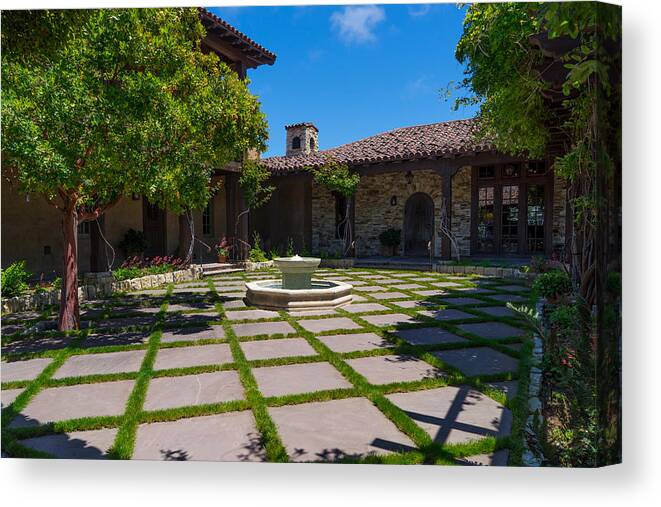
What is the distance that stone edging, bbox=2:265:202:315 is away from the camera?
639cm

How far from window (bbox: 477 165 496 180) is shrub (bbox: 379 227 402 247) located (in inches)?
124

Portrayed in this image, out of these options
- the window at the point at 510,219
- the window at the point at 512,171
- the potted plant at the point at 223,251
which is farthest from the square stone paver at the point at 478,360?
the window at the point at 512,171

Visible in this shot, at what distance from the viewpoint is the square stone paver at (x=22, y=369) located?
361 centimetres

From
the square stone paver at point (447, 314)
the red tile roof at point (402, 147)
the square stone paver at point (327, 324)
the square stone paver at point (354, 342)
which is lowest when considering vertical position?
the square stone paver at point (354, 342)

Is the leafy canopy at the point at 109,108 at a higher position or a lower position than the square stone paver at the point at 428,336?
higher

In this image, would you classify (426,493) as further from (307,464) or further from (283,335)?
(283,335)

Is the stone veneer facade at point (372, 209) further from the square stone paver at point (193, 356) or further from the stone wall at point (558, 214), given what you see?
the square stone paver at point (193, 356)

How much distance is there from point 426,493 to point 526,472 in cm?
58

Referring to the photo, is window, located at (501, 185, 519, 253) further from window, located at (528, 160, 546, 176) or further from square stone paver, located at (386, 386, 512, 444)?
square stone paver, located at (386, 386, 512, 444)

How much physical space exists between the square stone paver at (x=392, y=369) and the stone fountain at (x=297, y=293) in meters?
2.52

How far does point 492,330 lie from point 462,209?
9.15m

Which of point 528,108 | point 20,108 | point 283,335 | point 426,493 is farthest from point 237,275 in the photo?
point 426,493

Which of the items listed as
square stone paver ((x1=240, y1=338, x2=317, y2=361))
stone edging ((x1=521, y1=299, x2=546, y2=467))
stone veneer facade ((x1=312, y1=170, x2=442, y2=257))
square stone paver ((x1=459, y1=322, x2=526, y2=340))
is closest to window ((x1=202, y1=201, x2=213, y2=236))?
stone veneer facade ((x1=312, y1=170, x2=442, y2=257))

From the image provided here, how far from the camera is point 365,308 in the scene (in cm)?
660
